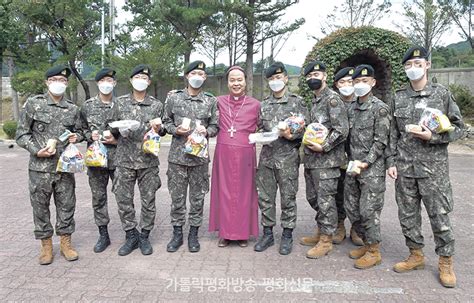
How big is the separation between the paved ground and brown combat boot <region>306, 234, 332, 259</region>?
0.07 metres

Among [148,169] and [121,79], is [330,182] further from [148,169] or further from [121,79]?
[121,79]

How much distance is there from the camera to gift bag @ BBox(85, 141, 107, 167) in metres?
4.07

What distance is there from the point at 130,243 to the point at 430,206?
3145 millimetres

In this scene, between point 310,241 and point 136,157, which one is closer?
point 136,157

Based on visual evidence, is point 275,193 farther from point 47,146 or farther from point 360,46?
point 360,46

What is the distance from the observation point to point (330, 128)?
4133 millimetres

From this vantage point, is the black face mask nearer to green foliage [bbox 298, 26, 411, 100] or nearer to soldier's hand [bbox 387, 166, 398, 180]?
soldier's hand [bbox 387, 166, 398, 180]

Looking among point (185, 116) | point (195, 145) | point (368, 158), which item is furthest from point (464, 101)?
point (195, 145)

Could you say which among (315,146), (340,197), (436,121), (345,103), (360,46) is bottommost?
(340,197)

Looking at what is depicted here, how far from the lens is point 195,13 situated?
18.8 m

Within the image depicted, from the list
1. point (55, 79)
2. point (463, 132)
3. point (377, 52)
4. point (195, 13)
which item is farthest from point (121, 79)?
point (463, 132)

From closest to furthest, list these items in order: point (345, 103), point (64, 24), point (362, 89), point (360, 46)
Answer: point (362, 89) < point (345, 103) < point (360, 46) < point (64, 24)

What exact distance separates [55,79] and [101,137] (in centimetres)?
76

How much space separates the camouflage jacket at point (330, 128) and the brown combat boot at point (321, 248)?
0.82m
